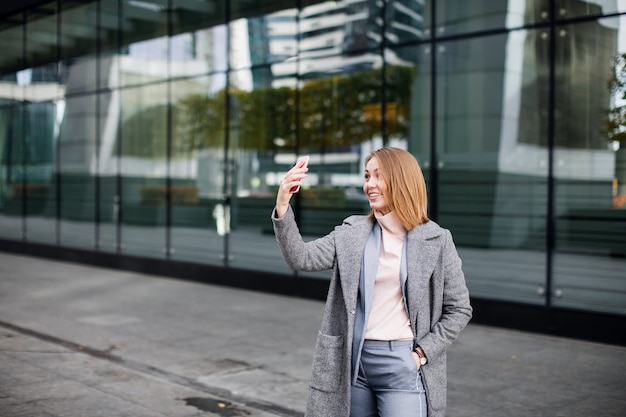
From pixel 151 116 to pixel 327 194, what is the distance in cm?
529

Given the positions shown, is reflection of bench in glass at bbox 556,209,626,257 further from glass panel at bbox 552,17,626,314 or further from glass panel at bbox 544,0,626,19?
glass panel at bbox 544,0,626,19

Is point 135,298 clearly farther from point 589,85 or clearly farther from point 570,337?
point 589,85

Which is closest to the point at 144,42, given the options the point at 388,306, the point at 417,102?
the point at 417,102

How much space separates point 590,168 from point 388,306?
23.4ft

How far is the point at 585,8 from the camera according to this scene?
9266 millimetres

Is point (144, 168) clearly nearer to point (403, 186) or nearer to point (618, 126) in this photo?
point (618, 126)

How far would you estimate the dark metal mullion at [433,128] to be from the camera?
1091cm

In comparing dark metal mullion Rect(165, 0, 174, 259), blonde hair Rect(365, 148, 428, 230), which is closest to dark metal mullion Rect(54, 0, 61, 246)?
dark metal mullion Rect(165, 0, 174, 259)

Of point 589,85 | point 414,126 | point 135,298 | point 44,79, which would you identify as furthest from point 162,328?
point 44,79

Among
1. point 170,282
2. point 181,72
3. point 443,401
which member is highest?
point 181,72

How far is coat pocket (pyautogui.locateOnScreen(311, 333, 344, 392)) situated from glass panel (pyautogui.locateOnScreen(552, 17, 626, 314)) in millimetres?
6885

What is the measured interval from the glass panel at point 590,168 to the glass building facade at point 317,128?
0.02 m

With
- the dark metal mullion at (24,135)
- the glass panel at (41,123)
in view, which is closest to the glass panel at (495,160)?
the glass panel at (41,123)

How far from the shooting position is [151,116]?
15633mm
